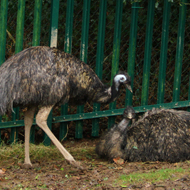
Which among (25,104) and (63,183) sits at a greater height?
(25,104)

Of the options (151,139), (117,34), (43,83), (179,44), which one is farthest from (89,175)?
(179,44)

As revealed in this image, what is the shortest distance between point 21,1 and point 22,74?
150cm

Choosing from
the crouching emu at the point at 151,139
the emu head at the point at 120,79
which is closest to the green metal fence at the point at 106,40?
the emu head at the point at 120,79

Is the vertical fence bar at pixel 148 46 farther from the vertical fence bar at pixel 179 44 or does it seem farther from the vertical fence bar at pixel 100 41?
the vertical fence bar at pixel 100 41

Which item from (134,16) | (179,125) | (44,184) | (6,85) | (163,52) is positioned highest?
(134,16)

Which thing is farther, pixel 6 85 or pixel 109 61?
pixel 109 61

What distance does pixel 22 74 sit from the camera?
200 inches

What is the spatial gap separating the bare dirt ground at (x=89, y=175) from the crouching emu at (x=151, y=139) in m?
Answer: 0.12

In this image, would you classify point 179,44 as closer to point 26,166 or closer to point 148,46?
point 148,46

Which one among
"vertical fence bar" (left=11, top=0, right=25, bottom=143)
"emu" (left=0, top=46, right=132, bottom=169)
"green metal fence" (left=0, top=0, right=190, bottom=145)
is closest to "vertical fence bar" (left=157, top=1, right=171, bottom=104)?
"green metal fence" (left=0, top=0, right=190, bottom=145)

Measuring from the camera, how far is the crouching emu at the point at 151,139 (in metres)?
5.45

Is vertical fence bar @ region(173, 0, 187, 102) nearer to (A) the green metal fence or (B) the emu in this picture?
(A) the green metal fence

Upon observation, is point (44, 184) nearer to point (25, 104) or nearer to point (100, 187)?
point (100, 187)

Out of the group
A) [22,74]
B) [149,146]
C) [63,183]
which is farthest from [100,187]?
[22,74]
